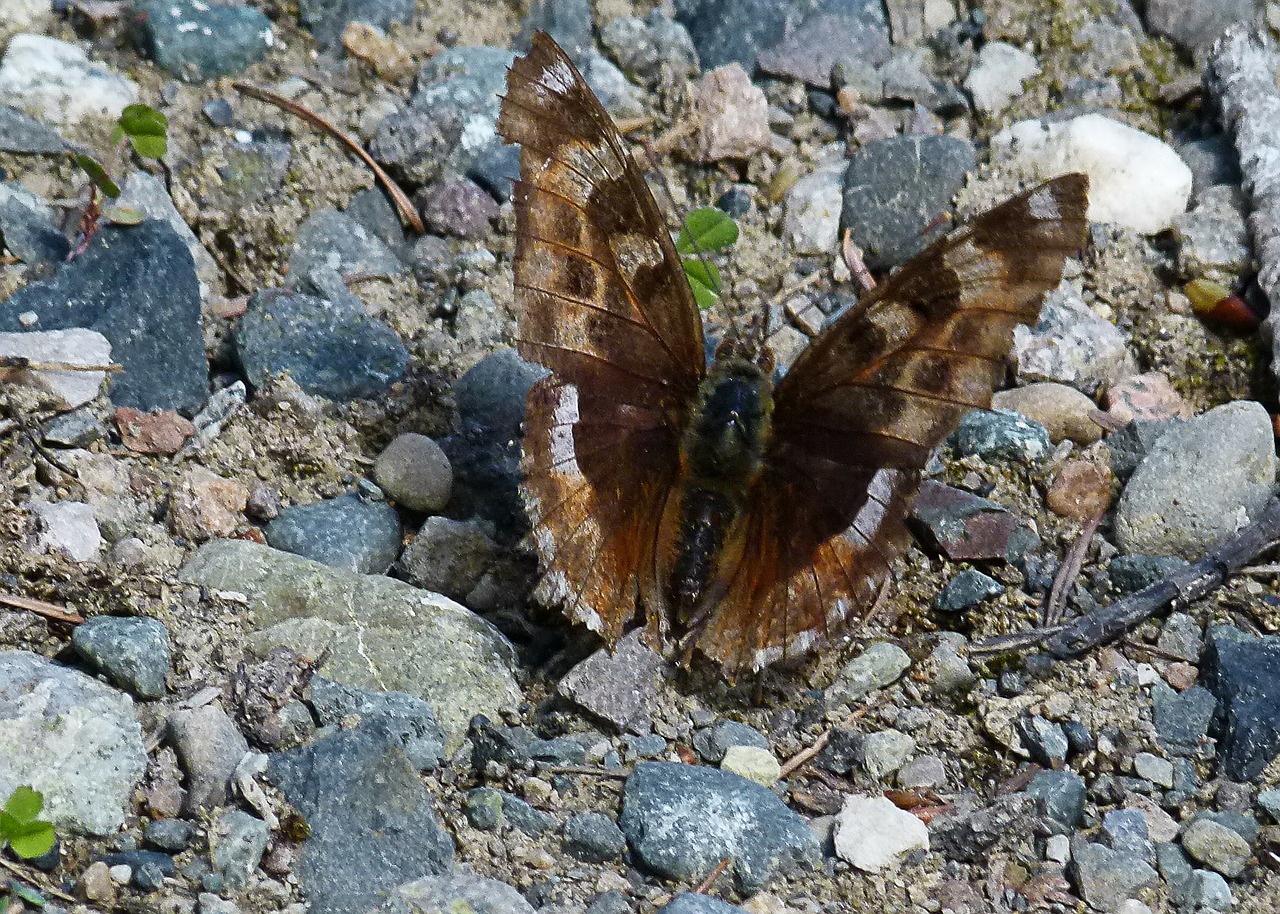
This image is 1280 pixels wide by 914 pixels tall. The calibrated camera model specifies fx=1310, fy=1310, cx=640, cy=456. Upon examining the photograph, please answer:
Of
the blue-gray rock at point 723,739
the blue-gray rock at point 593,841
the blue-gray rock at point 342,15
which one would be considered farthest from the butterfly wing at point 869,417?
the blue-gray rock at point 342,15

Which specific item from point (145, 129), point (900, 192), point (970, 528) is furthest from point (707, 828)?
point (145, 129)

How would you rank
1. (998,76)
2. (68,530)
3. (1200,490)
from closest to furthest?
(68,530), (1200,490), (998,76)

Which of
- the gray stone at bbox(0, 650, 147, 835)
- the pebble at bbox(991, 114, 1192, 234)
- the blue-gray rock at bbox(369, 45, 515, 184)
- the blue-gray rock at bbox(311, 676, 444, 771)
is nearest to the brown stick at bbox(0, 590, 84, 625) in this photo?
the gray stone at bbox(0, 650, 147, 835)

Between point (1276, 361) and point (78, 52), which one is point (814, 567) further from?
point (78, 52)

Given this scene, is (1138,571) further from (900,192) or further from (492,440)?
(492,440)

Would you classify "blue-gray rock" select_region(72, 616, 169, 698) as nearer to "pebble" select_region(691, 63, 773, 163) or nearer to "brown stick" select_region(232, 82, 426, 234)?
"brown stick" select_region(232, 82, 426, 234)

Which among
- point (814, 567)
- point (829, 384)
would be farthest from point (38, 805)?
point (829, 384)
